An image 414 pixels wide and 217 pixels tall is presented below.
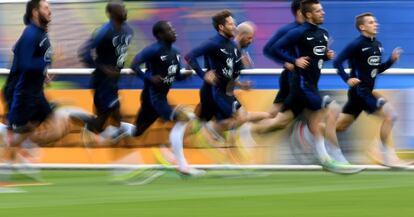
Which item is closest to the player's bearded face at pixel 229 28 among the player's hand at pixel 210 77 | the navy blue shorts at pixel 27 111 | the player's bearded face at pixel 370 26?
the player's hand at pixel 210 77

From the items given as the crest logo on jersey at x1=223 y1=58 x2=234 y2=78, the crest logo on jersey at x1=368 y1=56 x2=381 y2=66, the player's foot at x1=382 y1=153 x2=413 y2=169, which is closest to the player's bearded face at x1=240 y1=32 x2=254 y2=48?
the crest logo on jersey at x1=223 y1=58 x2=234 y2=78

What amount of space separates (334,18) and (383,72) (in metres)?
1.22

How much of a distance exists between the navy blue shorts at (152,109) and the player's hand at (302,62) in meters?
1.59

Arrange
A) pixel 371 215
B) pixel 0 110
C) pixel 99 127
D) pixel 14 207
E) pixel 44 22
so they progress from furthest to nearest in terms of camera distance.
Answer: pixel 0 110 → pixel 99 127 → pixel 44 22 → pixel 14 207 → pixel 371 215

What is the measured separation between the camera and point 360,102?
14391 mm

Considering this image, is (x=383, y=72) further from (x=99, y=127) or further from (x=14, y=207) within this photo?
(x=14, y=207)

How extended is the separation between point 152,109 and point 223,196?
2.90 m

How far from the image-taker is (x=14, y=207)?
9.66 m

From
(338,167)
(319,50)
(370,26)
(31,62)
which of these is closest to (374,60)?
(370,26)

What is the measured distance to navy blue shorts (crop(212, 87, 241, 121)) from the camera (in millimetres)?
13859

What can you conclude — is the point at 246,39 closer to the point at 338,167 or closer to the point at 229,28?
the point at 229,28

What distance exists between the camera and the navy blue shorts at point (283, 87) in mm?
14235

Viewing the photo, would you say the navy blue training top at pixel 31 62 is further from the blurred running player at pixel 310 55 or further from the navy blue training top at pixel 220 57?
the blurred running player at pixel 310 55

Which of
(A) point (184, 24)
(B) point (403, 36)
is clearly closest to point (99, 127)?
(A) point (184, 24)
